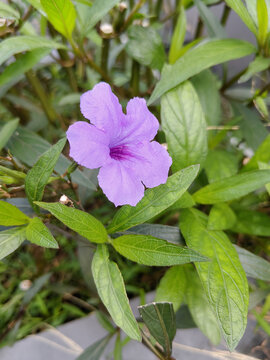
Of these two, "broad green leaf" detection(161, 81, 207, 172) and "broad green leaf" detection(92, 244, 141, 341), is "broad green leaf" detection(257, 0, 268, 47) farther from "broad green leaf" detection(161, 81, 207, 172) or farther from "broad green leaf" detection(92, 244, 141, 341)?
"broad green leaf" detection(92, 244, 141, 341)

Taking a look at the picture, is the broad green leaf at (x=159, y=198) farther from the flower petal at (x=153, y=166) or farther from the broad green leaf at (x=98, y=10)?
the broad green leaf at (x=98, y=10)

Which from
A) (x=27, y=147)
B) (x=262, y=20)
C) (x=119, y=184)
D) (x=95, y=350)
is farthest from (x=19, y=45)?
(x=95, y=350)

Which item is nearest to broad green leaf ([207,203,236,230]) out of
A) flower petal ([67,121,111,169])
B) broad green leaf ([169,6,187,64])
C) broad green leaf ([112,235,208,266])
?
broad green leaf ([112,235,208,266])

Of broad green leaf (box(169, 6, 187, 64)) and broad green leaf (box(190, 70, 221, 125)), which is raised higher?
broad green leaf (box(169, 6, 187, 64))

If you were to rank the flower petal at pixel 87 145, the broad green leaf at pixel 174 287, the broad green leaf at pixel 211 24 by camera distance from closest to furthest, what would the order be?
the flower petal at pixel 87 145 < the broad green leaf at pixel 174 287 < the broad green leaf at pixel 211 24

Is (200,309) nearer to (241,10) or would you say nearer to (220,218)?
(220,218)

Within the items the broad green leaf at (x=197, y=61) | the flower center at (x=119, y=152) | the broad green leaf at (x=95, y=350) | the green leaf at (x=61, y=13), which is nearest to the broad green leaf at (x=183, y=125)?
the broad green leaf at (x=197, y=61)

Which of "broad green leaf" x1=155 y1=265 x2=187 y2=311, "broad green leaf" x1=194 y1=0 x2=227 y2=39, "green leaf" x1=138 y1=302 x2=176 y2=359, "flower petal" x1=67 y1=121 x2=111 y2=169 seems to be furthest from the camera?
"broad green leaf" x1=194 y1=0 x2=227 y2=39
